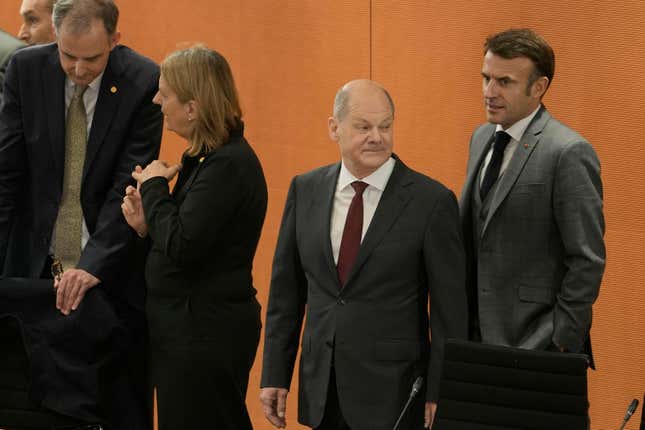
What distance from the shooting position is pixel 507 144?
11.5 ft

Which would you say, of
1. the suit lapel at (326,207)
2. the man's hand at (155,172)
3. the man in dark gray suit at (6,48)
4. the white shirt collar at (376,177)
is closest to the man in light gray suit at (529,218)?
the white shirt collar at (376,177)

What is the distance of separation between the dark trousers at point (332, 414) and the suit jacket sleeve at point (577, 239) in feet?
2.14

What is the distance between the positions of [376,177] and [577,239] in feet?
1.95

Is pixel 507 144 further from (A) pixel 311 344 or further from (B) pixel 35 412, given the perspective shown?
(B) pixel 35 412

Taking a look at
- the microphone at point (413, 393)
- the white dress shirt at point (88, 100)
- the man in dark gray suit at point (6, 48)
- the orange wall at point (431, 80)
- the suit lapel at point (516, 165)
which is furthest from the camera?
the orange wall at point (431, 80)

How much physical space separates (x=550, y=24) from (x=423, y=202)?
139 centimetres

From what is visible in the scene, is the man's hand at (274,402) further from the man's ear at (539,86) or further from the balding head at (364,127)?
the man's ear at (539,86)

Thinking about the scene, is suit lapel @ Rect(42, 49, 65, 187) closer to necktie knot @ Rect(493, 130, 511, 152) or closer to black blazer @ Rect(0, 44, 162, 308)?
black blazer @ Rect(0, 44, 162, 308)

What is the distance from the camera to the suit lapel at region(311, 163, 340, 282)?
3.21 metres

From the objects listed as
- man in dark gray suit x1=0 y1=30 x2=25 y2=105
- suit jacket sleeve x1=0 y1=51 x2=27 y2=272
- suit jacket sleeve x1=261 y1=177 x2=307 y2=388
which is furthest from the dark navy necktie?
man in dark gray suit x1=0 y1=30 x2=25 y2=105

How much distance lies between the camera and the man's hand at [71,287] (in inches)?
137

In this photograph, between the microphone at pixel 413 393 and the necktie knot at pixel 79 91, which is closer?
the microphone at pixel 413 393

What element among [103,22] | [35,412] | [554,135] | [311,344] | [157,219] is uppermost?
[103,22]

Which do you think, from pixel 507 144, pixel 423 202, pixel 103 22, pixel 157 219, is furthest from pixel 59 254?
pixel 507 144
